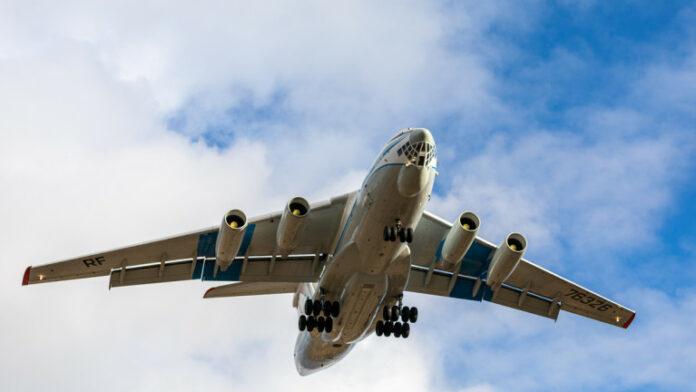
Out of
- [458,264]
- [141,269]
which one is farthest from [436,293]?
[141,269]

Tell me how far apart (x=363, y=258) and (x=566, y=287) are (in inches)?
247

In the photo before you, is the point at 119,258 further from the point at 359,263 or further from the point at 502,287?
the point at 502,287

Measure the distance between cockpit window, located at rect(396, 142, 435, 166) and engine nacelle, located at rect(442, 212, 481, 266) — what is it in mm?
2495

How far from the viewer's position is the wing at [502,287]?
69.2ft

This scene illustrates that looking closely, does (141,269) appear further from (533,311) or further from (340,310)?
(533,311)

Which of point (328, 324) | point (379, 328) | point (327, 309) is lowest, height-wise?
point (328, 324)

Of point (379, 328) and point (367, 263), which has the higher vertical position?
point (367, 263)

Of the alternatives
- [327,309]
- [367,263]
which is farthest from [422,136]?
[327,309]

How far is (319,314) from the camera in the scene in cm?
2003

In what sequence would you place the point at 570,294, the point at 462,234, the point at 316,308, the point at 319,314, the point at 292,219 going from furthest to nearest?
the point at 570,294
the point at 319,314
the point at 316,308
the point at 462,234
the point at 292,219

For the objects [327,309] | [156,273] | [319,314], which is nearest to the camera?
[327,309]

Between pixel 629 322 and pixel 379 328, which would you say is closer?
pixel 379 328

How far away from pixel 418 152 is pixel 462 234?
2870 millimetres

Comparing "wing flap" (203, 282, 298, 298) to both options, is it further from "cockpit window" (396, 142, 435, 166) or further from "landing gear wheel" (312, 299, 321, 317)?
"cockpit window" (396, 142, 435, 166)
